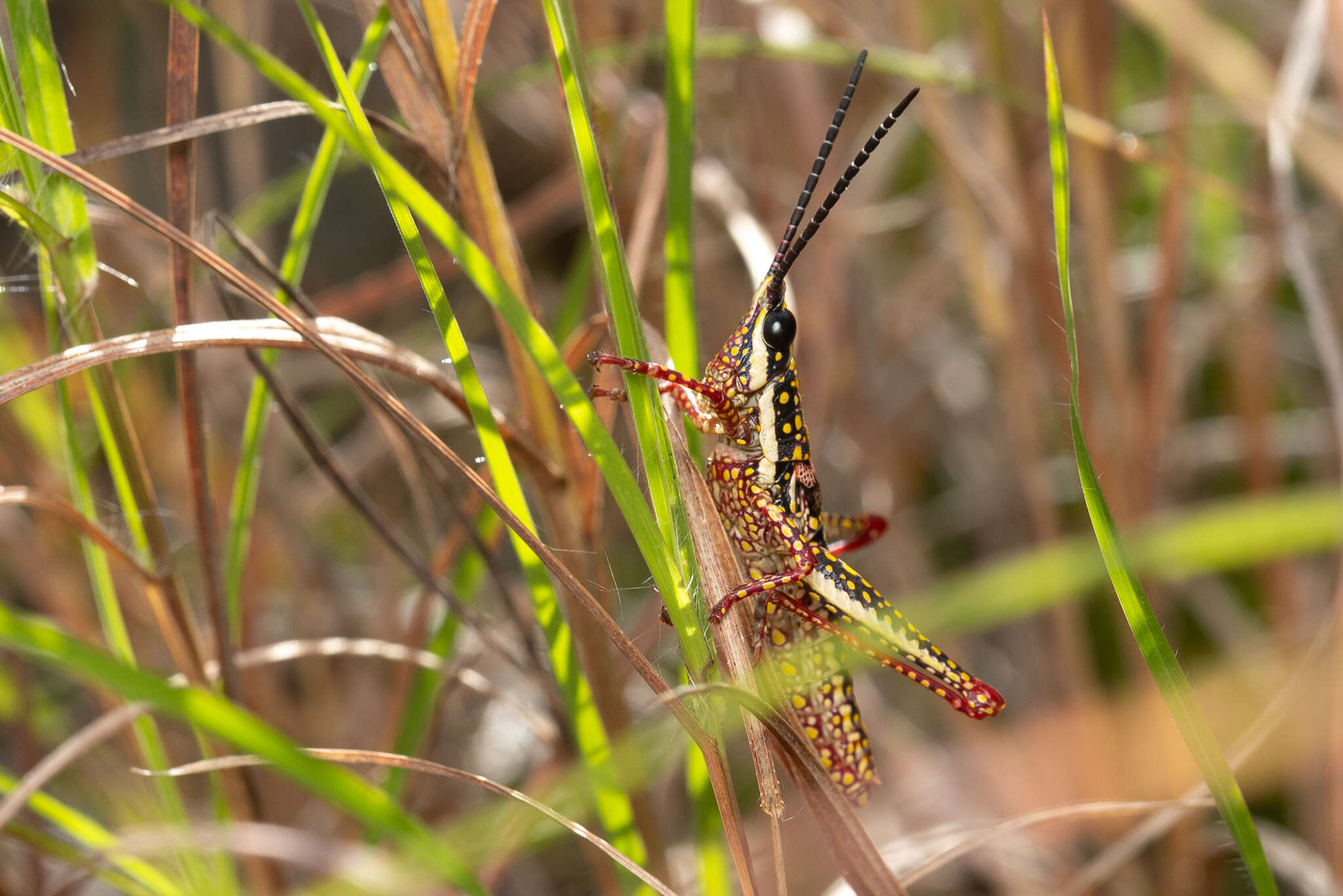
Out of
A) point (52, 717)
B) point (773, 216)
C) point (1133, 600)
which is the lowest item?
point (1133, 600)

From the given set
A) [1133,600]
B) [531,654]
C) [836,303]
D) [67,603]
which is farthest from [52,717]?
[1133,600]

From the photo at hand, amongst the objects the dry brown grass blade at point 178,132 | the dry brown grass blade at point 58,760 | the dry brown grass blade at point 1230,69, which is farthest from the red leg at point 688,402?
the dry brown grass blade at point 1230,69

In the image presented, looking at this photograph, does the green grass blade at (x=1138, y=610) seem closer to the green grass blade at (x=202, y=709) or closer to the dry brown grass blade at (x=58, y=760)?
the green grass blade at (x=202, y=709)

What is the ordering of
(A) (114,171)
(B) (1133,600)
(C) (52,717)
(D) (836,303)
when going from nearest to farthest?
(B) (1133,600)
(C) (52,717)
(D) (836,303)
(A) (114,171)

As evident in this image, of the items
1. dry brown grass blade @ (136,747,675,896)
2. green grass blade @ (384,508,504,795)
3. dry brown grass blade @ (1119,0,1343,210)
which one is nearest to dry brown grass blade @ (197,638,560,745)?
green grass blade @ (384,508,504,795)

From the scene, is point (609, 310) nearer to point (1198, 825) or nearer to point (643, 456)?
point (643, 456)

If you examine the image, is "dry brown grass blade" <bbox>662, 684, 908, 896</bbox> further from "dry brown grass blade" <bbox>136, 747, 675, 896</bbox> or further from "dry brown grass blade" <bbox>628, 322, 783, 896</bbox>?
"dry brown grass blade" <bbox>136, 747, 675, 896</bbox>
